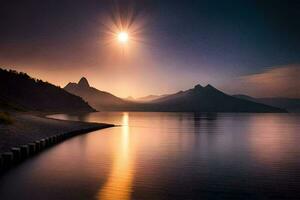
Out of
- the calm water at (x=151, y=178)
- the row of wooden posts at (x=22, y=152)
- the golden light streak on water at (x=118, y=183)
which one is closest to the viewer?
the golden light streak on water at (x=118, y=183)

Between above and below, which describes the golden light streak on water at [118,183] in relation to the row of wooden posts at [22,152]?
below

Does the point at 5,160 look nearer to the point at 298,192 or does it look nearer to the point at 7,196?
the point at 7,196

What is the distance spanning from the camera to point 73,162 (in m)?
32.6

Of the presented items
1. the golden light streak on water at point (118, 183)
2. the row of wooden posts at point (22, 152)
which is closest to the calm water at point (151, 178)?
the golden light streak on water at point (118, 183)

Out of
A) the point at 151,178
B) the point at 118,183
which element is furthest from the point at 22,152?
the point at 151,178

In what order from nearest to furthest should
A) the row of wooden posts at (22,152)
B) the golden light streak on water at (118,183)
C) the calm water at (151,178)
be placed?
the golden light streak on water at (118,183)
the calm water at (151,178)
the row of wooden posts at (22,152)

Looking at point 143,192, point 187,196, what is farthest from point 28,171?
point 187,196

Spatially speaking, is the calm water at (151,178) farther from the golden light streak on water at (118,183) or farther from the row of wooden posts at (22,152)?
the row of wooden posts at (22,152)

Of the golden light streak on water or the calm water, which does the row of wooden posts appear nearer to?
the calm water

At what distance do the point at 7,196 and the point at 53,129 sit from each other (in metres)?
39.1

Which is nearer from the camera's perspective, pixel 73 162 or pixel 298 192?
pixel 298 192

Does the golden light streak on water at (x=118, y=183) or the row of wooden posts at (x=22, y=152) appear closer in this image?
the golden light streak on water at (x=118, y=183)

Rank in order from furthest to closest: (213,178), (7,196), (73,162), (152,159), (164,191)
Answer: (152,159), (73,162), (213,178), (164,191), (7,196)

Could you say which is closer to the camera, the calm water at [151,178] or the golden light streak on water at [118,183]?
the golden light streak on water at [118,183]
